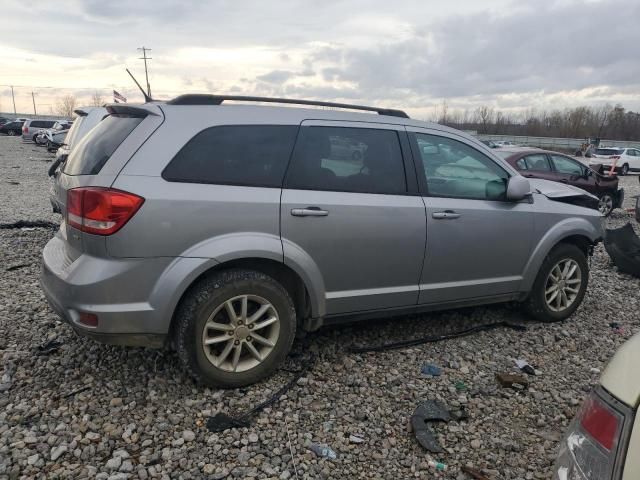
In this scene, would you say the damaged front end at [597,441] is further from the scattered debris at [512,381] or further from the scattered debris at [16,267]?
the scattered debris at [16,267]

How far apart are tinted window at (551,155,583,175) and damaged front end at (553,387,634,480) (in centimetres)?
1098

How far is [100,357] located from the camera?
374cm

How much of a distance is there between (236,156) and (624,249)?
6.05 metres

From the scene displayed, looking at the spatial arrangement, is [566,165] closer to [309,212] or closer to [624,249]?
[624,249]

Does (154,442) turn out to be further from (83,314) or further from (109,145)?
(109,145)

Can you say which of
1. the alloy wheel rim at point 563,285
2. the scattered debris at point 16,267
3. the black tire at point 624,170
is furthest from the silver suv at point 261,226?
the black tire at point 624,170

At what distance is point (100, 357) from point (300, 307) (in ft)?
5.08

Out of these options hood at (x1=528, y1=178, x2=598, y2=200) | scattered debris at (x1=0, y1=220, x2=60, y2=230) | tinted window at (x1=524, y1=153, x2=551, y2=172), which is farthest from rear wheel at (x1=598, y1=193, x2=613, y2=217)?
scattered debris at (x1=0, y1=220, x2=60, y2=230)

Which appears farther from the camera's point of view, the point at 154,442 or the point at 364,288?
the point at 364,288

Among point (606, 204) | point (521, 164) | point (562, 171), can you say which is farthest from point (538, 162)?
point (606, 204)

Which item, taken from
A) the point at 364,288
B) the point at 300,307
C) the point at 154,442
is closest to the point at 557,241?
Answer: the point at 364,288

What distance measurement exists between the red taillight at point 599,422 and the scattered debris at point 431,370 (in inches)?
86.1

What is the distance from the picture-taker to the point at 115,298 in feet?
9.69

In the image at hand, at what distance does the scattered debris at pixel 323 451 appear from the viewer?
2.84m
